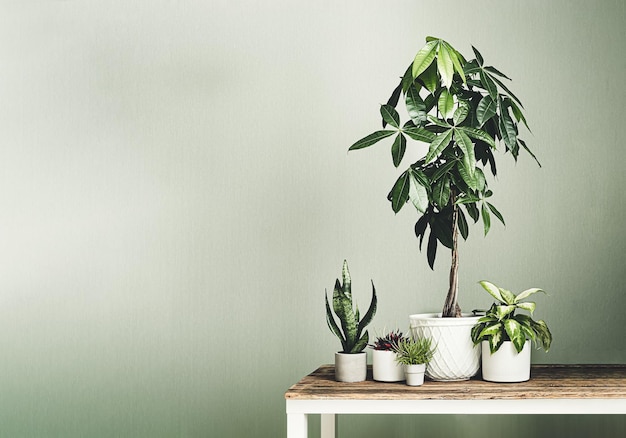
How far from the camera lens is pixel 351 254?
2.26m

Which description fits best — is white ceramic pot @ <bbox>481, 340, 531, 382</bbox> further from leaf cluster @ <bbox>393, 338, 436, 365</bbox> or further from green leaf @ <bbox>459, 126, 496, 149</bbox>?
green leaf @ <bbox>459, 126, 496, 149</bbox>

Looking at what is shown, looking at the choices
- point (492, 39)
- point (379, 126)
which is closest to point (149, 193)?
point (379, 126)

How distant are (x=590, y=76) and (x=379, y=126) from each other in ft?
2.18

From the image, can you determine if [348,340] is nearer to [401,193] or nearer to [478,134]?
[401,193]

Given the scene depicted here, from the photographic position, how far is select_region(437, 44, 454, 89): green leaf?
1.61 metres

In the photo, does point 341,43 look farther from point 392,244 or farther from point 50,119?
point 50,119

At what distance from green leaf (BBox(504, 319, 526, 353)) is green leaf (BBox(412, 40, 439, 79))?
1.98 feet

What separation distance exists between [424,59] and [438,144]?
0.66ft

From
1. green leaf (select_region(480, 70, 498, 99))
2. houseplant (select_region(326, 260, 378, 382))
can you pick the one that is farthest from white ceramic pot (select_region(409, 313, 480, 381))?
green leaf (select_region(480, 70, 498, 99))

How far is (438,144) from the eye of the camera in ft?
5.26

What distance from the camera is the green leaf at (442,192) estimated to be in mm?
1665

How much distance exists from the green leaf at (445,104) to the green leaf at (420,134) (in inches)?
2.3

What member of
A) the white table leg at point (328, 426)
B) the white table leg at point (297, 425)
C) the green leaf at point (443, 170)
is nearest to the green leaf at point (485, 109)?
the green leaf at point (443, 170)

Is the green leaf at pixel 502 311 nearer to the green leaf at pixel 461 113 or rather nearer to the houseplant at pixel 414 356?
the houseplant at pixel 414 356
